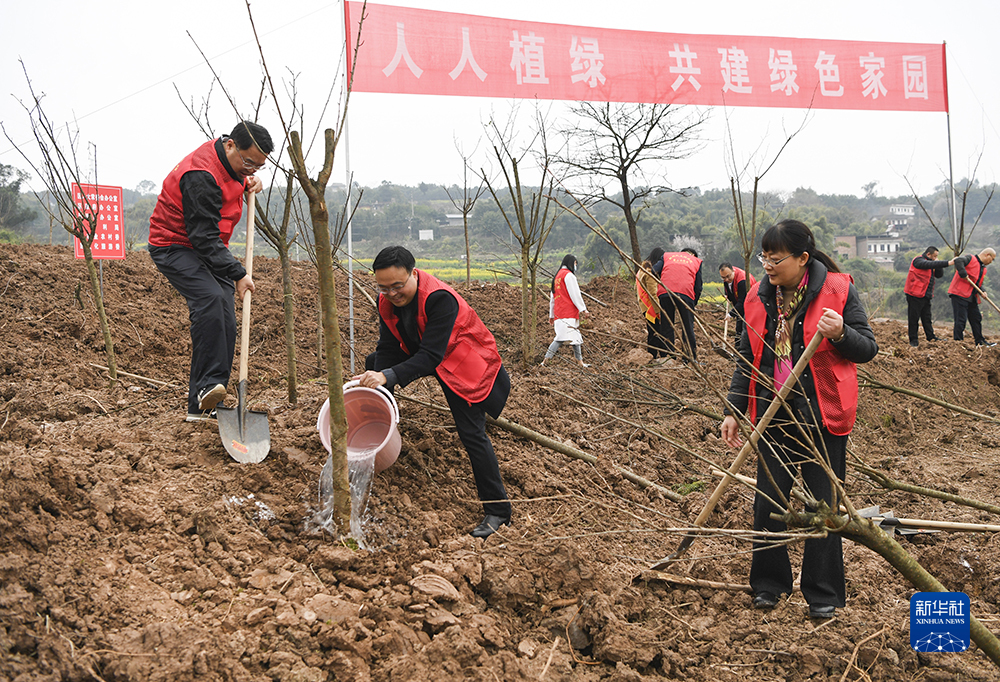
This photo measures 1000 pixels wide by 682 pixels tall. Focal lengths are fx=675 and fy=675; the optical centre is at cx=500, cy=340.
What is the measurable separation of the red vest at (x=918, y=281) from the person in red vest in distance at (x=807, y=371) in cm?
814

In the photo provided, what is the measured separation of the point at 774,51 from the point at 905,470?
19.6 ft

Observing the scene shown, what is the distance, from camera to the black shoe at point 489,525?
311 centimetres

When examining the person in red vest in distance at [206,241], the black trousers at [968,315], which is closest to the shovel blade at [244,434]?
the person in red vest in distance at [206,241]

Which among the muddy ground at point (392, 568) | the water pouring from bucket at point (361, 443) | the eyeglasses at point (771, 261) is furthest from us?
the water pouring from bucket at point (361, 443)

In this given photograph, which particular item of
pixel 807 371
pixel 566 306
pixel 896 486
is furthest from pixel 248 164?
pixel 566 306

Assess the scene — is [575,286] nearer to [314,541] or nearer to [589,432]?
[589,432]

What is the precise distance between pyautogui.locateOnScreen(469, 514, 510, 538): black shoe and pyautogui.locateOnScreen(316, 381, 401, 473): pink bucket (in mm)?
567

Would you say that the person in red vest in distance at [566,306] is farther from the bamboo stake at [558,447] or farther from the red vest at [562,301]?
the bamboo stake at [558,447]

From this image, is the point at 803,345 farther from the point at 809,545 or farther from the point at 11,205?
the point at 11,205

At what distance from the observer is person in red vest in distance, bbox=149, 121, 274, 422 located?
130 inches

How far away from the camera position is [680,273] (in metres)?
7.22

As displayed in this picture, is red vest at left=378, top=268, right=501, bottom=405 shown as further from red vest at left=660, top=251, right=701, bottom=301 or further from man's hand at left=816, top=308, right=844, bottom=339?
red vest at left=660, top=251, right=701, bottom=301

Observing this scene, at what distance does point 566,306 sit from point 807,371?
16.2 ft

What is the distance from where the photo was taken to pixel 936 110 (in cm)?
874
